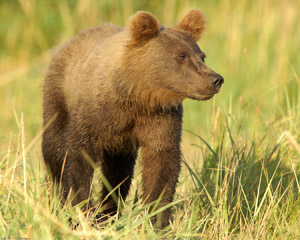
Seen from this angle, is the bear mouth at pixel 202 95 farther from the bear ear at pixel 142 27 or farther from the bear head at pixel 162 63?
the bear ear at pixel 142 27

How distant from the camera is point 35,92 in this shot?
10453mm

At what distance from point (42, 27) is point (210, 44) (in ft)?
14.2

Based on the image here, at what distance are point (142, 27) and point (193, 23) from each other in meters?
0.60

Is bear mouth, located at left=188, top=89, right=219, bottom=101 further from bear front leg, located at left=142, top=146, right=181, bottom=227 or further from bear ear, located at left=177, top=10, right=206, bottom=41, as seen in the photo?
bear ear, located at left=177, top=10, right=206, bottom=41

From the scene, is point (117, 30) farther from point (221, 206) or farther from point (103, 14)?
point (103, 14)

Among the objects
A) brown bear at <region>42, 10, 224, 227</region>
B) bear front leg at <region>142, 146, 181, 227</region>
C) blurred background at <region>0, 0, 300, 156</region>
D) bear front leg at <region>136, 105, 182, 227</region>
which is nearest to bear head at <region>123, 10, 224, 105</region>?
brown bear at <region>42, 10, 224, 227</region>

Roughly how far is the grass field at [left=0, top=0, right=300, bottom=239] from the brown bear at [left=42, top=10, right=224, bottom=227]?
0.30 m

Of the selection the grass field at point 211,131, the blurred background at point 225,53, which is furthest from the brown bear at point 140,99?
the blurred background at point 225,53

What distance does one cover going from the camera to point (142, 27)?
16.4 feet

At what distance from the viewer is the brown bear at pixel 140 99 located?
4.95 meters

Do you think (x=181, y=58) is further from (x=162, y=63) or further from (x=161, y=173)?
(x=161, y=173)

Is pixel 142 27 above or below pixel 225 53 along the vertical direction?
above

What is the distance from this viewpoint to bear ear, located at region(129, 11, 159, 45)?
16.3 feet

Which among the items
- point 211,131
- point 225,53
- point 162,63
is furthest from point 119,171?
point 225,53
